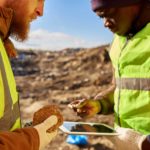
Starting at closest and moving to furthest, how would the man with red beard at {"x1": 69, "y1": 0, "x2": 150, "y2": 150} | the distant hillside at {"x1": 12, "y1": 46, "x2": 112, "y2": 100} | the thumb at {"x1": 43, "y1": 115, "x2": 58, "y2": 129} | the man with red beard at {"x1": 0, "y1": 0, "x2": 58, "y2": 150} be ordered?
the man with red beard at {"x1": 0, "y1": 0, "x2": 58, "y2": 150}, the thumb at {"x1": 43, "y1": 115, "x2": 58, "y2": 129}, the man with red beard at {"x1": 69, "y1": 0, "x2": 150, "y2": 150}, the distant hillside at {"x1": 12, "y1": 46, "x2": 112, "y2": 100}

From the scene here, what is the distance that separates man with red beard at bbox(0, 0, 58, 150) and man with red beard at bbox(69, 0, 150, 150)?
0.60m

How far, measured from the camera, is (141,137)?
2.57 meters

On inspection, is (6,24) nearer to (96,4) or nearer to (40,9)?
(40,9)

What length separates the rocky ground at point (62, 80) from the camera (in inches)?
354

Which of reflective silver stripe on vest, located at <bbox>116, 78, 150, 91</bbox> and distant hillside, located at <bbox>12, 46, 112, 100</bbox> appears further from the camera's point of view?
distant hillside, located at <bbox>12, 46, 112, 100</bbox>

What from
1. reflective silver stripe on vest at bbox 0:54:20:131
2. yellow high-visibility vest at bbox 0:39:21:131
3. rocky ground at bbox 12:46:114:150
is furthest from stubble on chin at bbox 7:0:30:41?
rocky ground at bbox 12:46:114:150

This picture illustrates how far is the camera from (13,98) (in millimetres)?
2150

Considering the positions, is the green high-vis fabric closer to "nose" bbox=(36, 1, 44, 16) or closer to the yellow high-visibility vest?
"nose" bbox=(36, 1, 44, 16)

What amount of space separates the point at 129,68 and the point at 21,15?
0.83m

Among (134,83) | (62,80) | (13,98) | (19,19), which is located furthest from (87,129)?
(62,80)

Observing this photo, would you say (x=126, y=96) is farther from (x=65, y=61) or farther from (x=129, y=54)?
(x=65, y=61)

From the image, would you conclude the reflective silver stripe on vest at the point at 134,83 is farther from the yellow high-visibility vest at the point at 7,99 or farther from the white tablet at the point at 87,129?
the yellow high-visibility vest at the point at 7,99

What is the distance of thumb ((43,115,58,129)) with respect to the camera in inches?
84.9

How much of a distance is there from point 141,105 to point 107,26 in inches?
26.6
